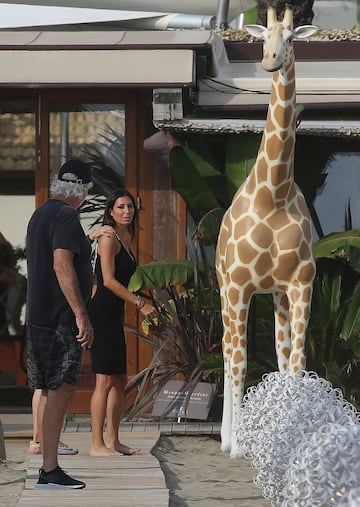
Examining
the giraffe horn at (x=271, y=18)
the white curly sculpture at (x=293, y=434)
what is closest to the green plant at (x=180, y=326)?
the giraffe horn at (x=271, y=18)

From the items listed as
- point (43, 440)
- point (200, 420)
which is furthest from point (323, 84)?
point (43, 440)

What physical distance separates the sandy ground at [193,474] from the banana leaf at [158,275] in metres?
1.16

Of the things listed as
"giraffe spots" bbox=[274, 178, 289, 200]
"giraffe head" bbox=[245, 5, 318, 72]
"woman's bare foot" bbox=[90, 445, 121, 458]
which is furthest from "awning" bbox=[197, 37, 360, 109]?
"woman's bare foot" bbox=[90, 445, 121, 458]

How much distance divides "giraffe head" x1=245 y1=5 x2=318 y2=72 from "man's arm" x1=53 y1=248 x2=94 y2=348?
5.60 ft

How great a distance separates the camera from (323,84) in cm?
982

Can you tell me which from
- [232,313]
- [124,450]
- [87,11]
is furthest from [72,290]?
[87,11]

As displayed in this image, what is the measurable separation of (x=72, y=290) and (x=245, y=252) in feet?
5.81

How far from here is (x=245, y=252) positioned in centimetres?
788

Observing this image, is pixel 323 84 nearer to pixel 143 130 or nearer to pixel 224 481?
pixel 143 130

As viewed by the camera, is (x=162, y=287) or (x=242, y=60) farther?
(x=242, y=60)

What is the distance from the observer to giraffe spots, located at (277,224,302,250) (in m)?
7.79

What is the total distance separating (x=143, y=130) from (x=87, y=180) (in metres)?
3.41

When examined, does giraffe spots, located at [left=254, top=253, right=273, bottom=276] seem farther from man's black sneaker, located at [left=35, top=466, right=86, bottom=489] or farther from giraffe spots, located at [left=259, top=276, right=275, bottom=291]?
man's black sneaker, located at [left=35, top=466, right=86, bottom=489]

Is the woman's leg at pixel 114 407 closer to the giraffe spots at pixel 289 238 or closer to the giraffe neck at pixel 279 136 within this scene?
the giraffe spots at pixel 289 238
